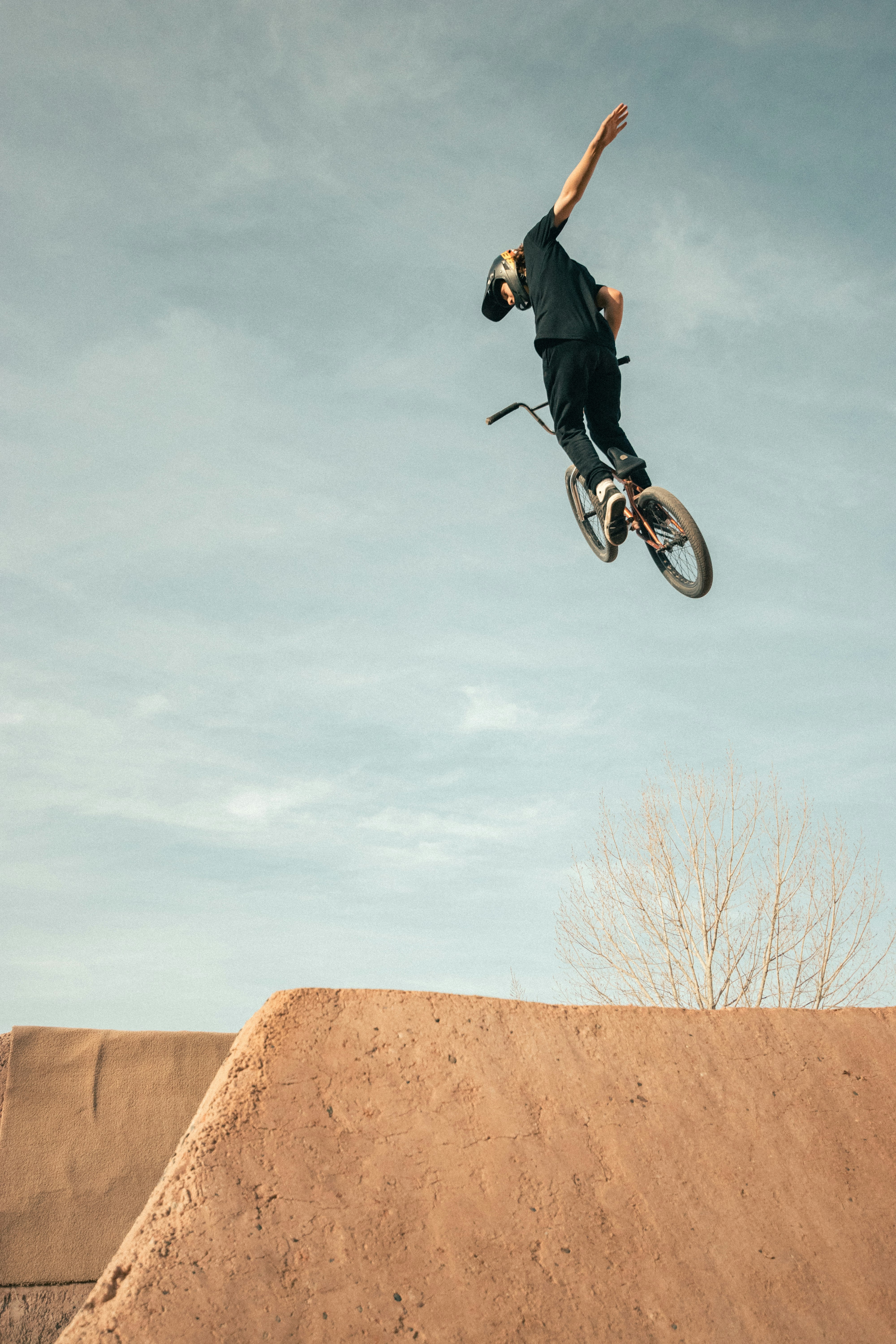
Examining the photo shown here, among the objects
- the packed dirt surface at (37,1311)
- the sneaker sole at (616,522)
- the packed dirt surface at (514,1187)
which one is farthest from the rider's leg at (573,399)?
the packed dirt surface at (37,1311)

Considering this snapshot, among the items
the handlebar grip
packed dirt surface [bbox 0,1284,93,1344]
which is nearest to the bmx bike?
the handlebar grip

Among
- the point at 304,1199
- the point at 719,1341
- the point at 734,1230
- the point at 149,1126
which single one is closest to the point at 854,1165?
the point at 734,1230

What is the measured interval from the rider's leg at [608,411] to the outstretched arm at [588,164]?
0.87 metres

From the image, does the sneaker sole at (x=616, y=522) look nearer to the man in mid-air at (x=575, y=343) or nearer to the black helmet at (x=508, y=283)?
the man in mid-air at (x=575, y=343)

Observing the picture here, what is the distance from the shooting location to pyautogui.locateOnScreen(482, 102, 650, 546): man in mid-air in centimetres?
550

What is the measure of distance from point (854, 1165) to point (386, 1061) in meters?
2.36

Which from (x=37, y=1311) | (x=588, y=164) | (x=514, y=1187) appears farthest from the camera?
(x=37, y=1311)

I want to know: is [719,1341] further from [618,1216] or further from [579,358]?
[579,358]

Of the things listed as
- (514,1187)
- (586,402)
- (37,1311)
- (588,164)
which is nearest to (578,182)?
(588,164)

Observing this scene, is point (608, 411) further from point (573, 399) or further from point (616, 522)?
point (616, 522)

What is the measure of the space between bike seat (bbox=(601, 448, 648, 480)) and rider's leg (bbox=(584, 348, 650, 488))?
1.3 inches

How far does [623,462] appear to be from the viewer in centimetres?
566

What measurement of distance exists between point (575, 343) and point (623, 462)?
765 millimetres

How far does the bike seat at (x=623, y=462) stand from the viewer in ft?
18.1
